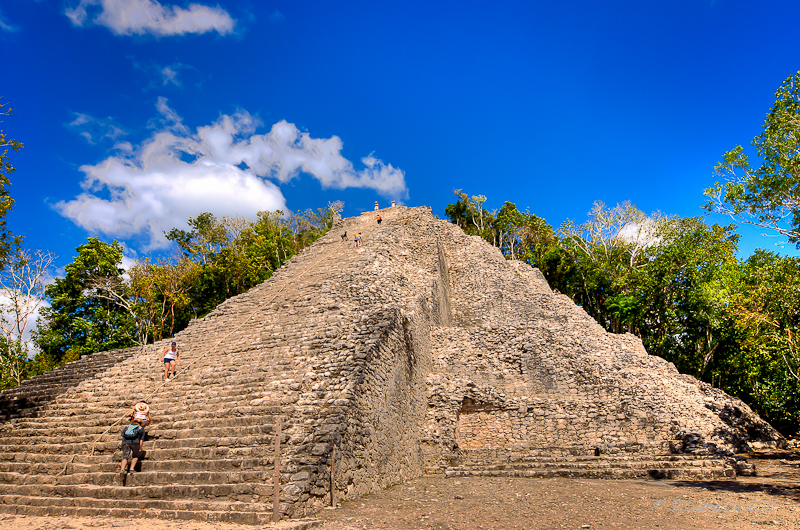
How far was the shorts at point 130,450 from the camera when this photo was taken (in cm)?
650

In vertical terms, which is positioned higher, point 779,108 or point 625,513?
point 779,108

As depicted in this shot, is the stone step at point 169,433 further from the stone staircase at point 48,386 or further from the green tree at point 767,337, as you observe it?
the green tree at point 767,337

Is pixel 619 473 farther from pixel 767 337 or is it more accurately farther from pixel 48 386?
pixel 48 386

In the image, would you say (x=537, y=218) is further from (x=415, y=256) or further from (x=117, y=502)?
(x=117, y=502)

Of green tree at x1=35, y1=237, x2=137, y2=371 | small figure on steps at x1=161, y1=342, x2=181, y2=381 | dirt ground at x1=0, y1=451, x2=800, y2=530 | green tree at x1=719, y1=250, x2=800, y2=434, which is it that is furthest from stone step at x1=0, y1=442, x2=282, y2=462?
green tree at x1=35, y1=237, x2=137, y2=371

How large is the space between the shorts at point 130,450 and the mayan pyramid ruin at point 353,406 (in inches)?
11.3

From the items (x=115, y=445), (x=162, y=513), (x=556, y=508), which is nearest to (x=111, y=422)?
(x=115, y=445)

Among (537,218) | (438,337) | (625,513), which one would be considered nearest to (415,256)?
(438,337)

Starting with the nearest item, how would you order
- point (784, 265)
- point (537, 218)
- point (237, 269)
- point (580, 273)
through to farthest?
1. point (784, 265)
2. point (237, 269)
3. point (580, 273)
4. point (537, 218)

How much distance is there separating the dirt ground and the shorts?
976 mm

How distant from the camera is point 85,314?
2330 centimetres

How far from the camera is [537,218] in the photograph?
32.8 m

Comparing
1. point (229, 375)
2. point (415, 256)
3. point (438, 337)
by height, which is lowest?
point (229, 375)

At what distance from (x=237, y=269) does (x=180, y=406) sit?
1767cm
